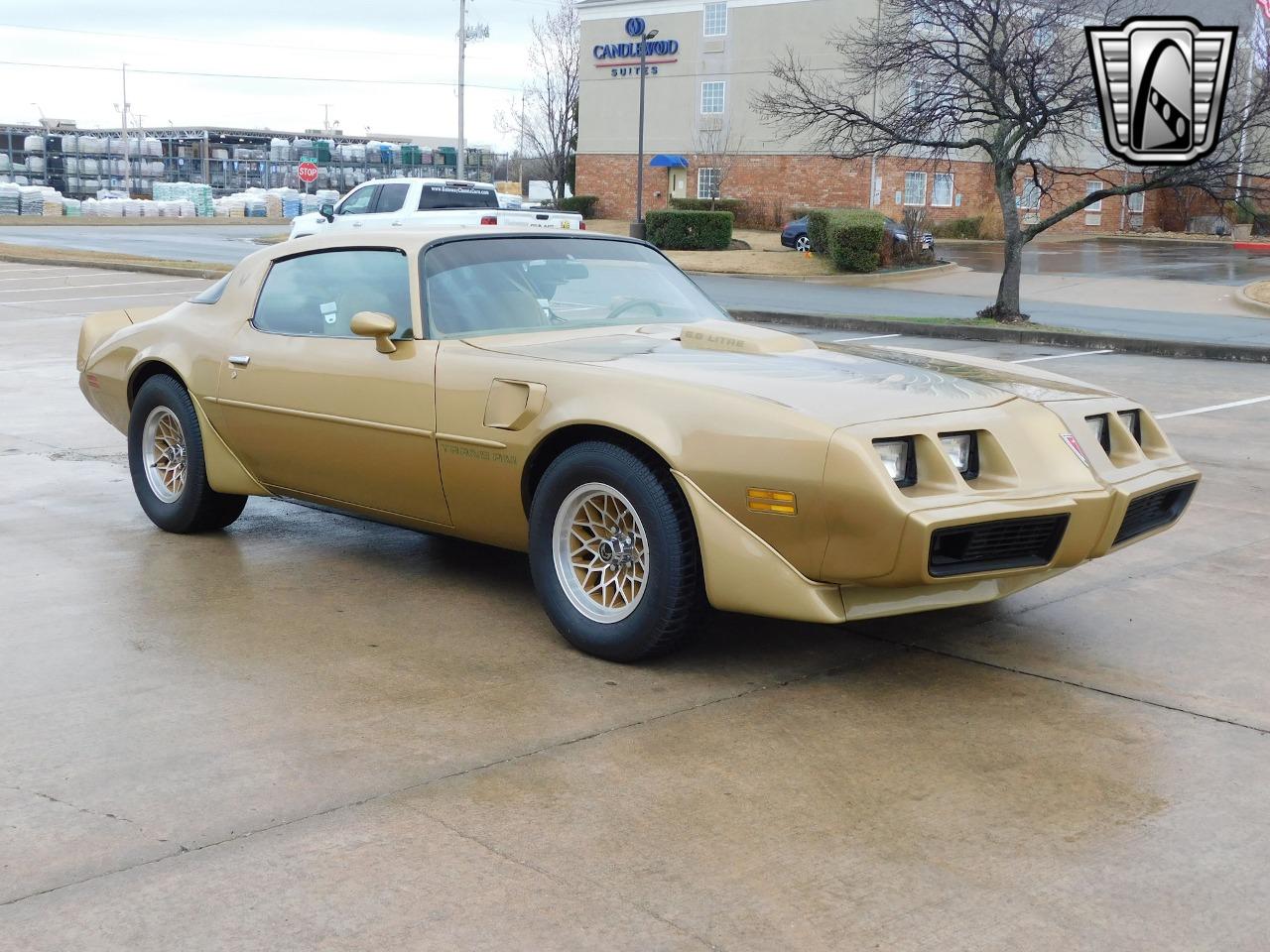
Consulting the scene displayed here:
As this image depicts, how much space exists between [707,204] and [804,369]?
42.3 m

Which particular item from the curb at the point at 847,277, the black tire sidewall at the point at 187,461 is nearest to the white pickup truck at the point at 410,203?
the curb at the point at 847,277

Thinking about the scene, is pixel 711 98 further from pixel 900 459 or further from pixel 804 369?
pixel 900 459

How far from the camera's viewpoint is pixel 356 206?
23.6 m

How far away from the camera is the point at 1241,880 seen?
10.3 feet

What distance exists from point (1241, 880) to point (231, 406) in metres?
4.30

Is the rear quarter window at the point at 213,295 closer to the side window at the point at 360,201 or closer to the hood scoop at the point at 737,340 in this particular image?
the hood scoop at the point at 737,340

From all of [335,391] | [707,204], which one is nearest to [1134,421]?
[335,391]

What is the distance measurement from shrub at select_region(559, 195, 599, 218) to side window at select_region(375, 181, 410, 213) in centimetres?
2738

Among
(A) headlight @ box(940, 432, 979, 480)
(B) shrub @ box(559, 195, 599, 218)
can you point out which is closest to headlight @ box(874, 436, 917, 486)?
(A) headlight @ box(940, 432, 979, 480)

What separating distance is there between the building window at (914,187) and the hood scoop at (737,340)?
43281 millimetres

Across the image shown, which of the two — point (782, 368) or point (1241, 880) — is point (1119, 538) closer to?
point (782, 368)

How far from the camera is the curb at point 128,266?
24453mm

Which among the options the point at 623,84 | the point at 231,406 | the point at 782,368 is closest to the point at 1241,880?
the point at 782,368

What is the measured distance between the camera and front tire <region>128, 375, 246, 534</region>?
612 cm
